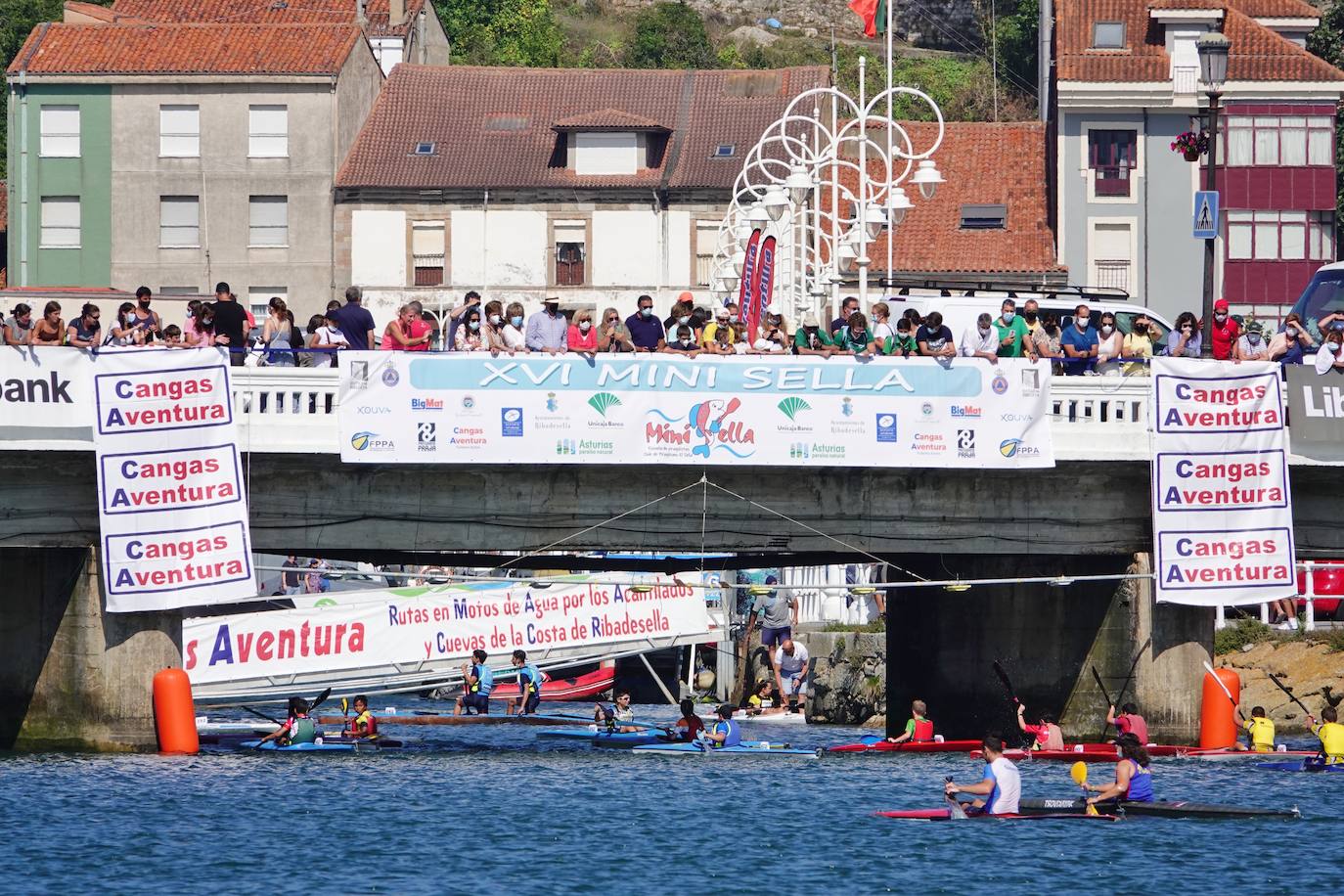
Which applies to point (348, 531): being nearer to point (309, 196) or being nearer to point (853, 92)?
point (309, 196)

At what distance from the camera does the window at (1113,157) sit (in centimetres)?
6506

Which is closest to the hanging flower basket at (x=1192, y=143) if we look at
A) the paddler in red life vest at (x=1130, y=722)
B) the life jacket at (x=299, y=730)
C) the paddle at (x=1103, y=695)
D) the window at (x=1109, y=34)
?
the paddle at (x=1103, y=695)

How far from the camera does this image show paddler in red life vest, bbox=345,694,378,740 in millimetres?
37469

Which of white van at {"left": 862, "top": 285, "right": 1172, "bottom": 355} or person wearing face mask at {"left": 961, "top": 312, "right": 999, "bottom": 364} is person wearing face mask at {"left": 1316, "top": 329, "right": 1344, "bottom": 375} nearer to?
white van at {"left": 862, "top": 285, "right": 1172, "bottom": 355}

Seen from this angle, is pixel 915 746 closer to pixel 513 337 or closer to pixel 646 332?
pixel 646 332

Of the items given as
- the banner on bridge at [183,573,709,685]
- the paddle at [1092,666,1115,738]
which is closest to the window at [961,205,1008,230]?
the banner on bridge at [183,573,709,685]

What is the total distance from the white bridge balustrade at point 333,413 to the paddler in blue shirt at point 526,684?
12659 millimetres

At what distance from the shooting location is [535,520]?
32000mm

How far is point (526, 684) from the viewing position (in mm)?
43312

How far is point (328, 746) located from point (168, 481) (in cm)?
751

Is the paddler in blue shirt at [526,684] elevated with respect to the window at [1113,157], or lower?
lower

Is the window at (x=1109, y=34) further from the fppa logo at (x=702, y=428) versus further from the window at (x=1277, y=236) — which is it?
the fppa logo at (x=702, y=428)

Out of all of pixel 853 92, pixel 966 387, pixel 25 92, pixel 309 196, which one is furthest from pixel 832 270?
pixel 853 92

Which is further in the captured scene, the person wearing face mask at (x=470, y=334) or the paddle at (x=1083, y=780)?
the person wearing face mask at (x=470, y=334)
